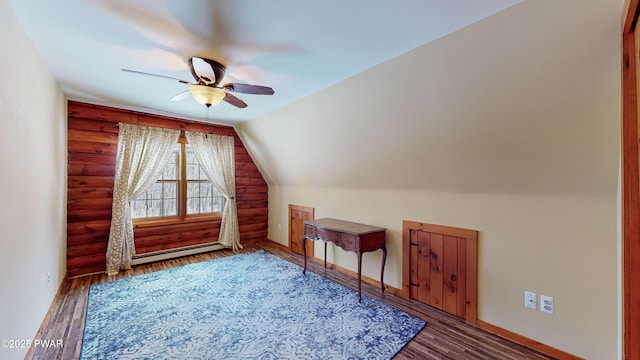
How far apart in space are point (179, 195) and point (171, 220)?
440 millimetres

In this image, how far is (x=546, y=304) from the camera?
2109 millimetres

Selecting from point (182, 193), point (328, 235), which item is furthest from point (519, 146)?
point (182, 193)

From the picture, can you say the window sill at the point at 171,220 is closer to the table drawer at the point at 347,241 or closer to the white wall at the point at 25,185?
the white wall at the point at 25,185

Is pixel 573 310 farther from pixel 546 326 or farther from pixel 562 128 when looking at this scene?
pixel 562 128

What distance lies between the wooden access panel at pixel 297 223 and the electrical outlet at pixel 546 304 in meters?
3.02

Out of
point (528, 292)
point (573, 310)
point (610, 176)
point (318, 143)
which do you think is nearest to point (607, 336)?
point (573, 310)

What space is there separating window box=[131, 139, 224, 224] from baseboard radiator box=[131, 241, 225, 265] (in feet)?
1.66

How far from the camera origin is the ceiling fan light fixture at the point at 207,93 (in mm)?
2271

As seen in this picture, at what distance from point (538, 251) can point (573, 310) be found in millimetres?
452

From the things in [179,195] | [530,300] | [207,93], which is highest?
[207,93]

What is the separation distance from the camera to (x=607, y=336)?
1.86 metres

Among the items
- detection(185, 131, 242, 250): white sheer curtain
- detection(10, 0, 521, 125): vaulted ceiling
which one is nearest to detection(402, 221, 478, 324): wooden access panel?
detection(10, 0, 521, 125): vaulted ceiling

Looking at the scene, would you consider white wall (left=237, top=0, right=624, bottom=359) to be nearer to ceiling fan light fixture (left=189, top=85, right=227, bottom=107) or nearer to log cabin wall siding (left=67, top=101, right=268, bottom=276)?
ceiling fan light fixture (left=189, top=85, right=227, bottom=107)

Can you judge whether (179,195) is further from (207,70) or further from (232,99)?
(207,70)
